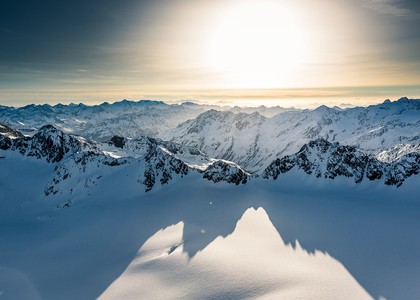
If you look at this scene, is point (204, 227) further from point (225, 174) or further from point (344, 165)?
point (344, 165)

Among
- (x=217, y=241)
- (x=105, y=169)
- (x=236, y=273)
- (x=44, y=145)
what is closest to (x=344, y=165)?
(x=217, y=241)

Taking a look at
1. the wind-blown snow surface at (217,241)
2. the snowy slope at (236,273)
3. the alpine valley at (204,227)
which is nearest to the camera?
the snowy slope at (236,273)

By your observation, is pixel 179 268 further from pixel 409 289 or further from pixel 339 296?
pixel 409 289

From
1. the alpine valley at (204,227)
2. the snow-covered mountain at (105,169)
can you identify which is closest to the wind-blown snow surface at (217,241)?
the alpine valley at (204,227)

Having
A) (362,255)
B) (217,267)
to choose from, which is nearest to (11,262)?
(217,267)

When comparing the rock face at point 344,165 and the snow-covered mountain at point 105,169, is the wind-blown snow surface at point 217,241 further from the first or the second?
the snow-covered mountain at point 105,169

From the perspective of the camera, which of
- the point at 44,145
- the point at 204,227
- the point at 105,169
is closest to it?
the point at 204,227

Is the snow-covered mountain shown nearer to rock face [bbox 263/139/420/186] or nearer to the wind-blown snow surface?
the wind-blown snow surface
